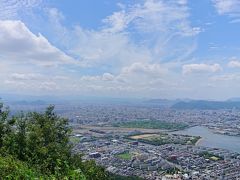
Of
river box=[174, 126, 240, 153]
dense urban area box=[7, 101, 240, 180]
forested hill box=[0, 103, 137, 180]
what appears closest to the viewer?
forested hill box=[0, 103, 137, 180]

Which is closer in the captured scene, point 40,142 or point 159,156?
point 40,142

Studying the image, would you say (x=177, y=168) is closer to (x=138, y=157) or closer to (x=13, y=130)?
(x=138, y=157)

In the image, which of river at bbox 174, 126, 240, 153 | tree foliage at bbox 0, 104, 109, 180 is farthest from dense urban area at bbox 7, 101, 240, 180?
tree foliage at bbox 0, 104, 109, 180

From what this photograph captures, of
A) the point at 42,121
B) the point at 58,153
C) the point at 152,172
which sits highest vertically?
the point at 42,121

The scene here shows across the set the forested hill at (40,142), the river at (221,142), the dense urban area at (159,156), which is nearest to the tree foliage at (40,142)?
the forested hill at (40,142)

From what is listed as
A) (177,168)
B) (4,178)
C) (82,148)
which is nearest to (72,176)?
(4,178)

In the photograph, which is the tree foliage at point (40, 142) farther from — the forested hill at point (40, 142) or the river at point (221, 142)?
the river at point (221, 142)

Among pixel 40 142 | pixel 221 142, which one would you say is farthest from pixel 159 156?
pixel 40 142

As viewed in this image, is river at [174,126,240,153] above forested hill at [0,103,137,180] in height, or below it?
below

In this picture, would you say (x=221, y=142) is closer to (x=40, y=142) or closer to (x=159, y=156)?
(x=159, y=156)

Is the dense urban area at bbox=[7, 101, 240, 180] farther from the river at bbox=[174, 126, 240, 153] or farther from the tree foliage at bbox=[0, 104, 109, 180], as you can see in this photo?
the tree foliage at bbox=[0, 104, 109, 180]

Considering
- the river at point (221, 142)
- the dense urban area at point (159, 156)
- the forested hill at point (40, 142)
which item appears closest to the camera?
the forested hill at point (40, 142)
